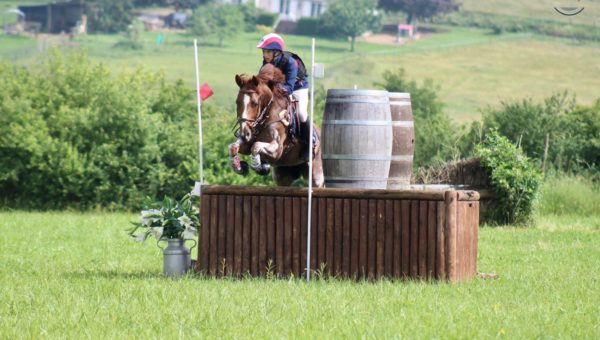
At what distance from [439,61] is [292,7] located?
32.4 m

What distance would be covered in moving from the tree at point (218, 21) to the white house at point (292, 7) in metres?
6.93

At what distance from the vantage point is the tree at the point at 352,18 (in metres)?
98.8

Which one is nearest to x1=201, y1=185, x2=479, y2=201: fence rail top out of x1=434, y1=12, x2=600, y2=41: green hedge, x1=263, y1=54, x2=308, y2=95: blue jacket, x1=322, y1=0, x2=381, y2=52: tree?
x1=263, y1=54, x2=308, y2=95: blue jacket

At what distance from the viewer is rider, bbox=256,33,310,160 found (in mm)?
11547

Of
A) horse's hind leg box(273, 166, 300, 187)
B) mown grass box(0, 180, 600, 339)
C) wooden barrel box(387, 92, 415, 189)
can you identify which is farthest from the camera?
wooden barrel box(387, 92, 415, 189)

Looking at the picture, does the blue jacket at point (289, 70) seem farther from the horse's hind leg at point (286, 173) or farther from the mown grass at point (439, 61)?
the mown grass at point (439, 61)

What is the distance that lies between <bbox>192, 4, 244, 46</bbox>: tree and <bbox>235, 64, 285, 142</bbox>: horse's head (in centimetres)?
8832

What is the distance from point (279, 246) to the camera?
37.1 feet

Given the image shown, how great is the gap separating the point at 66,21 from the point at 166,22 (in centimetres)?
1001

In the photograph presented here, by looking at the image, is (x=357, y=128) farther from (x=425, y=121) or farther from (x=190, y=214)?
(x=425, y=121)

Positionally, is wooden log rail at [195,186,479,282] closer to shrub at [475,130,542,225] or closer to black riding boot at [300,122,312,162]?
black riding boot at [300,122,312,162]

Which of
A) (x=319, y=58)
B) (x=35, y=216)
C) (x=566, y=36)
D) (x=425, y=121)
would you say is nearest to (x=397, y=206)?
(x=35, y=216)

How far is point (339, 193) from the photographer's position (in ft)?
36.4

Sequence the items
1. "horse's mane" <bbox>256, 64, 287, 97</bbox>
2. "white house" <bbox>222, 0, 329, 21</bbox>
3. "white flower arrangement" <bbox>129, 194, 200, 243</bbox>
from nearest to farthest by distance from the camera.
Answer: "horse's mane" <bbox>256, 64, 287, 97</bbox>, "white flower arrangement" <bbox>129, 194, 200, 243</bbox>, "white house" <bbox>222, 0, 329, 21</bbox>
